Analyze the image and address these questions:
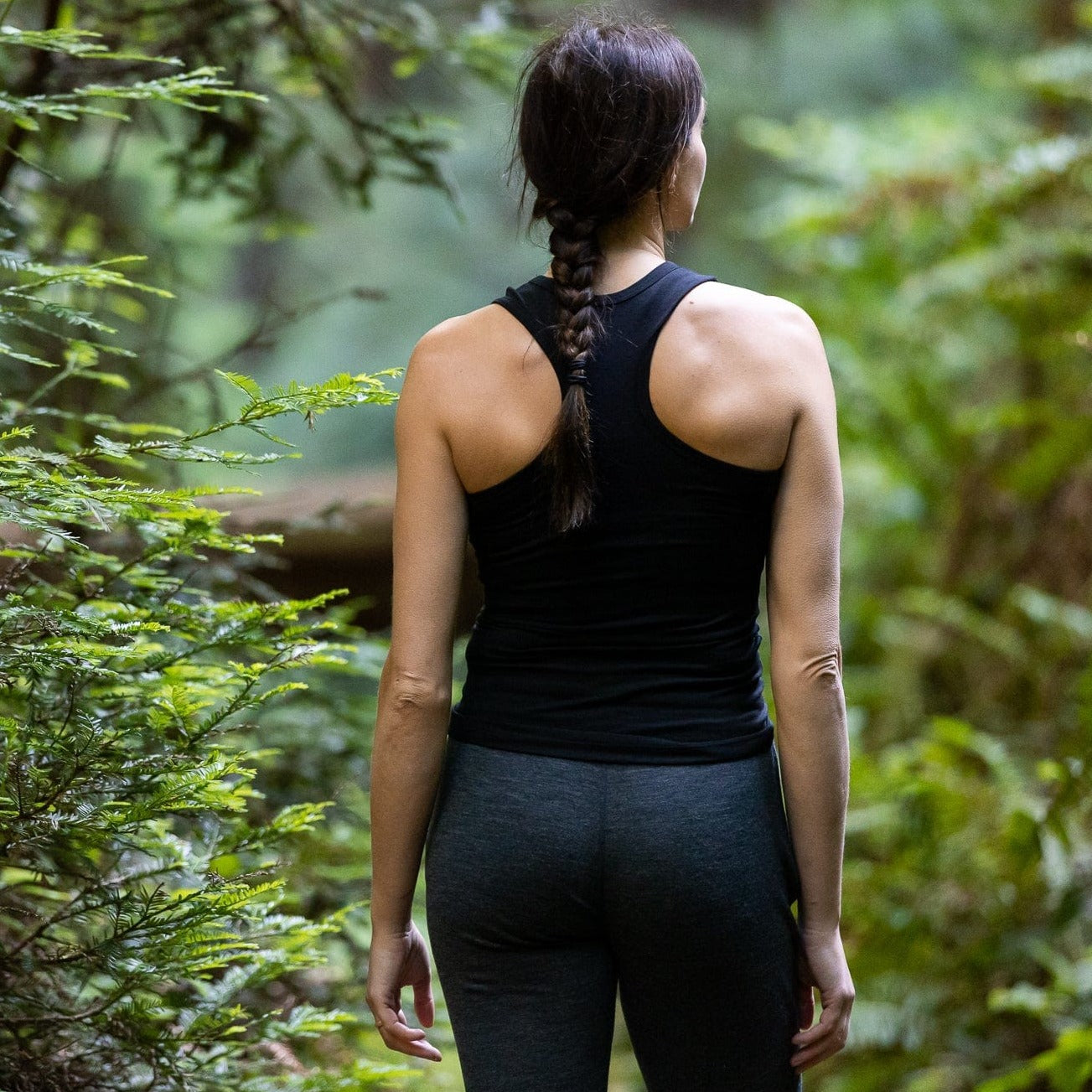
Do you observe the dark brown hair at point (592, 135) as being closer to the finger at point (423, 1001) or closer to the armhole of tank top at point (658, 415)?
the armhole of tank top at point (658, 415)

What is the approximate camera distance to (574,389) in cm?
144

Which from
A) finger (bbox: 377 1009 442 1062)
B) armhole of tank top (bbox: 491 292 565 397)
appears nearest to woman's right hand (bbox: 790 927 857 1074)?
finger (bbox: 377 1009 442 1062)

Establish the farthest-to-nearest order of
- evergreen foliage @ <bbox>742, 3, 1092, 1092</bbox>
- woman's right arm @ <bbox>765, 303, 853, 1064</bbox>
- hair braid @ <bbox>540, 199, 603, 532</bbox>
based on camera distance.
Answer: evergreen foliage @ <bbox>742, 3, 1092, 1092</bbox>
woman's right arm @ <bbox>765, 303, 853, 1064</bbox>
hair braid @ <bbox>540, 199, 603, 532</bbox>

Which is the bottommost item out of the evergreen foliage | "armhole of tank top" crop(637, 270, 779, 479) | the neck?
the evergreen foliage

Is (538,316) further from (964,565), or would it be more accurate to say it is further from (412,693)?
(964,565)

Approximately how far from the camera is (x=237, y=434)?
7520 mm

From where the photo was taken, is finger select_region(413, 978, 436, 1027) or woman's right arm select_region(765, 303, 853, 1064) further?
finger select_region(413, 978, 436, 1027)

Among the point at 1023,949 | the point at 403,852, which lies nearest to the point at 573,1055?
the point at 403,852

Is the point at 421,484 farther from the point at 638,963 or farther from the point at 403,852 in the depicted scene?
the point at 638,963

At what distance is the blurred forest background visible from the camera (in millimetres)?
1573

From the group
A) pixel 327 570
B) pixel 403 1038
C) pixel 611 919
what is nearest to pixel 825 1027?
pixel 611 919

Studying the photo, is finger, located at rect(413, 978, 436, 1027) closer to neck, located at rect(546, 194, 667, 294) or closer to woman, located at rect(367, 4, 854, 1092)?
woman, located at rect(367, 4, 854, 1092)

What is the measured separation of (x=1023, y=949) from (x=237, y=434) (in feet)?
18.5

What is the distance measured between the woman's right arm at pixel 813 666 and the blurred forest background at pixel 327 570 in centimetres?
39
